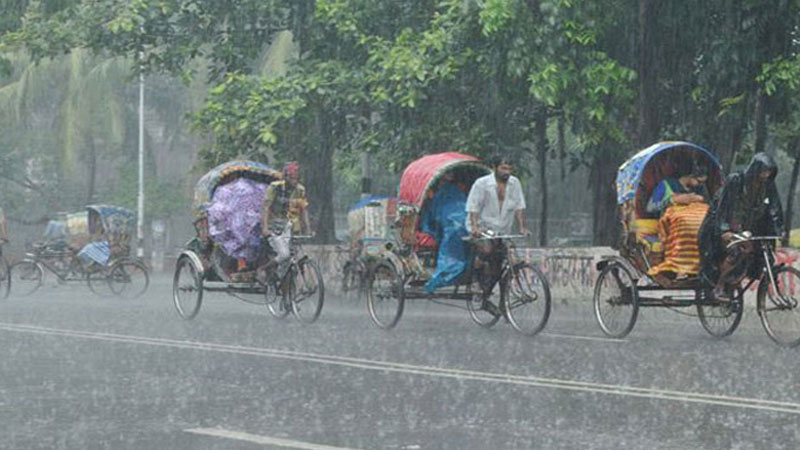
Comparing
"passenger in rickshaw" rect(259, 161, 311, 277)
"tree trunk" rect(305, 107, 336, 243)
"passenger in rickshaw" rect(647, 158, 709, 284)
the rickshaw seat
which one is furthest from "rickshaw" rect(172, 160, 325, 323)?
"tree trunk" rect(305, 107, 336, 243)

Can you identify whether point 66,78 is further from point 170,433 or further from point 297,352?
point 170,433

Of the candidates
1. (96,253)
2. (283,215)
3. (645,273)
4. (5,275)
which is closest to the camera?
(645,273)

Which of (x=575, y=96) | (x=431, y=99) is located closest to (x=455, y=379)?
(x=575, y=96)

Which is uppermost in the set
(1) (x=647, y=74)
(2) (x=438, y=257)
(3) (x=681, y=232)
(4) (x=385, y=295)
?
(1) (x=647, y=74)

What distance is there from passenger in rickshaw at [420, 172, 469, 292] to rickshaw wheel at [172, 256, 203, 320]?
314 cm

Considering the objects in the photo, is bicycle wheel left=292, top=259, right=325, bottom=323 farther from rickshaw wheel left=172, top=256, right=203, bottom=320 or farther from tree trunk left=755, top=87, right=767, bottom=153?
tree trunk left=755, top=87, right=767, bottom=153

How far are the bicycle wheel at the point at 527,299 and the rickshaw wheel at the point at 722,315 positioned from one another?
1.48 meters

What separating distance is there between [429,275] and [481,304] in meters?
1.10

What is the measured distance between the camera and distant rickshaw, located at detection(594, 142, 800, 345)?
13.3m

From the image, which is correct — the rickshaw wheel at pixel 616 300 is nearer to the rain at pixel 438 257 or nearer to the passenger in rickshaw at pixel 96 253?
the rain at pixel 438 257

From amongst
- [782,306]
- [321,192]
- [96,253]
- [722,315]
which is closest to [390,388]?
[782,306]

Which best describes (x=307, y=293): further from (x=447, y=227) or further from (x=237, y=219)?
(x=237, y=219)

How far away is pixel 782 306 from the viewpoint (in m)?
13.1

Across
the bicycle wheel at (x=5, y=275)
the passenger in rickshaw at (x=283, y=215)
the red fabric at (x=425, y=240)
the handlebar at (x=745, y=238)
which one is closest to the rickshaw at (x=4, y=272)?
the bicycle wheel at (x=5, y=275)
